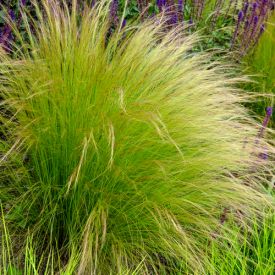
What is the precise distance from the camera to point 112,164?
228cm

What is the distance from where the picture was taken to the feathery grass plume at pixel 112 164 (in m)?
2.32

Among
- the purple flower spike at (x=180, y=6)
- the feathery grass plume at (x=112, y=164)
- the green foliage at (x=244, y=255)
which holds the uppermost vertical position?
the purple flower spike at (x=180, y=6)

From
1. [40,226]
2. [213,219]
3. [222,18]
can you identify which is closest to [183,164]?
[213,219]

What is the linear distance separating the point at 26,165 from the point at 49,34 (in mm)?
615

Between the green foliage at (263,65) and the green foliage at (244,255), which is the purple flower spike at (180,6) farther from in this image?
the green foliage at (244,255)

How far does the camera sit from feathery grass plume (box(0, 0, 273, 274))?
91.4 inches

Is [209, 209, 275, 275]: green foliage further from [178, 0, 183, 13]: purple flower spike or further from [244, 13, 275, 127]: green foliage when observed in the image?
[178, 0, 183, 13]: purple flower spike

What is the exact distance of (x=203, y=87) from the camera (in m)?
2.59

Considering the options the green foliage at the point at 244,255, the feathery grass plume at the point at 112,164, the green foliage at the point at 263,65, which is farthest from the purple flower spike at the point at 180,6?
the green foliage at the point at 244,255

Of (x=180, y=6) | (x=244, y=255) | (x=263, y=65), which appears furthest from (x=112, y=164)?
(x=263, y=65)

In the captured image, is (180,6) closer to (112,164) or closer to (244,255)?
(112,164)

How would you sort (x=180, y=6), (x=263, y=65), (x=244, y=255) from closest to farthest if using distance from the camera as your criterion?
(x=244, y=255), (x=180, y=6), (x=263, y=65)

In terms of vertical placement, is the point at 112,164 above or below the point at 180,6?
below

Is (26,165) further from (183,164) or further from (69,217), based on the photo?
(183,164)
